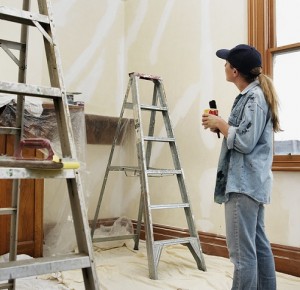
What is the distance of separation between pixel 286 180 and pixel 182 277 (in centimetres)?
93

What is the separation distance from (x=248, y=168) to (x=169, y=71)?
6.16 feet

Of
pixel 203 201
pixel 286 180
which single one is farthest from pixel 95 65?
pixel 286 180

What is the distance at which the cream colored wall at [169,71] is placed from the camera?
2736 millimetres

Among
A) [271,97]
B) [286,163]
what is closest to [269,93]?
[271,97]

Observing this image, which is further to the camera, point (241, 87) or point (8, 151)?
point (8, 151)

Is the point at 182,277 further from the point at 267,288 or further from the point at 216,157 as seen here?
the point at 216,157

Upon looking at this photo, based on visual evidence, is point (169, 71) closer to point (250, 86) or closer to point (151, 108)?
point (151, 108)

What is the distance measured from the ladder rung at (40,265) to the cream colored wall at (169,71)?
172 cm

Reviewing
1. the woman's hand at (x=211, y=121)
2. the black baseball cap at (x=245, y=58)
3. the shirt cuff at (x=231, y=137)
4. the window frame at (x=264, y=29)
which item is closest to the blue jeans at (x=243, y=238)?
the shirt cuff at (x=231, y=137)

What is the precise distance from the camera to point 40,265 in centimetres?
96

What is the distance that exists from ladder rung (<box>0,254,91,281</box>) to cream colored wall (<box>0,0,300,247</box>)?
1.72 meters

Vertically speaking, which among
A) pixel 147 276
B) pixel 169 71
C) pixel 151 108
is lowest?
pixel 147 276

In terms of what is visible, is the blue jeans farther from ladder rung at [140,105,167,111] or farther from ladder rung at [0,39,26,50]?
ladder rung at [140,105,167,111]

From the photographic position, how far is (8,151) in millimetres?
2432
